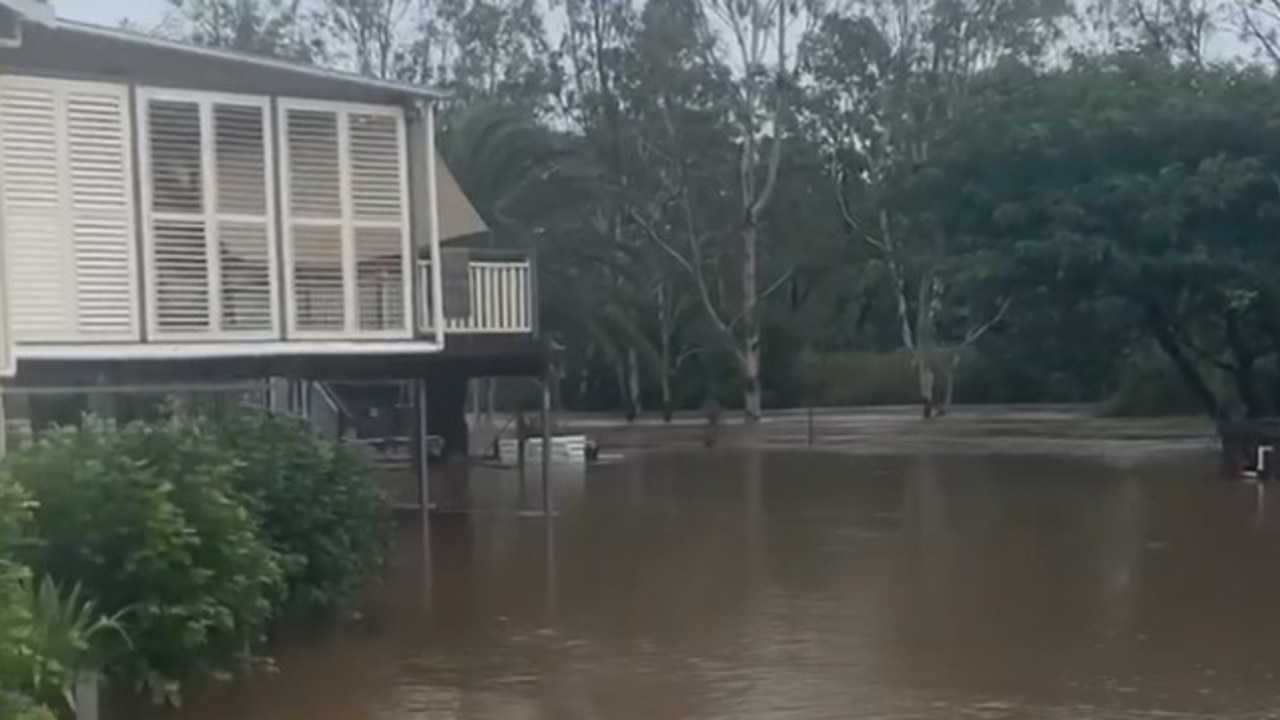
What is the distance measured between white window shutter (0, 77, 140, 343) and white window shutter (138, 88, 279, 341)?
0.83ft

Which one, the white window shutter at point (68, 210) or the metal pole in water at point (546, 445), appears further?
the metal pole in water at point (546, 445)

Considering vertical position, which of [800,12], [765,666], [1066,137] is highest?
[800,12]

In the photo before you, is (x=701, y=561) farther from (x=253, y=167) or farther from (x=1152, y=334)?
(x=1152, y=334)

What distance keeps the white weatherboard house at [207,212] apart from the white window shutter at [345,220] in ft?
0.06

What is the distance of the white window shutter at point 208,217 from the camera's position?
768 inches

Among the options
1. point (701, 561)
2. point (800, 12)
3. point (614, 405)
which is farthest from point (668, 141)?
point (701, 561)

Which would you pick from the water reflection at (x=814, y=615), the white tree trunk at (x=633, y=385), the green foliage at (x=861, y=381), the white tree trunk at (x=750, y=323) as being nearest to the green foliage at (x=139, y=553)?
the water reflection at (x=814, y=615)

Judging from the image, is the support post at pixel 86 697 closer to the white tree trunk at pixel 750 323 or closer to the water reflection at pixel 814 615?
the water reflection at pixel 814 615

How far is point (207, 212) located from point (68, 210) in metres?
1.40

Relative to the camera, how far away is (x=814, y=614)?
17703 mm

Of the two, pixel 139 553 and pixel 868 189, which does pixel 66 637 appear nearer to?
pixel 139 553

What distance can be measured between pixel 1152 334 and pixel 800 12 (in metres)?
18.2

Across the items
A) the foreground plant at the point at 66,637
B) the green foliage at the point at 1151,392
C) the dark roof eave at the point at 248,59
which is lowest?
the foreground plant at the point at 66,637

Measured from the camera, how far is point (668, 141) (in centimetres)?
5841
